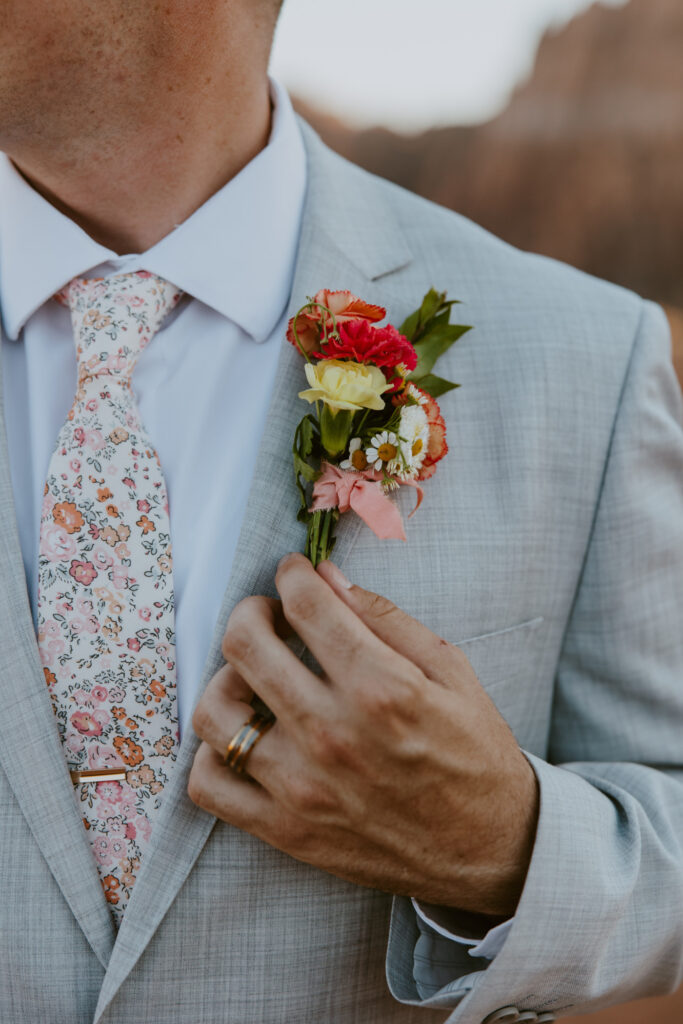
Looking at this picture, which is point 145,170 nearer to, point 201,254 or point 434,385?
point 201,254

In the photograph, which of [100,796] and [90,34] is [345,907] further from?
[90,34]

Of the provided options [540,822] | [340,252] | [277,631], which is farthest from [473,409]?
[540,822]

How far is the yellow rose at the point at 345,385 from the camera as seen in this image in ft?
3.61

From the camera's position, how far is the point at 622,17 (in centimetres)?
359

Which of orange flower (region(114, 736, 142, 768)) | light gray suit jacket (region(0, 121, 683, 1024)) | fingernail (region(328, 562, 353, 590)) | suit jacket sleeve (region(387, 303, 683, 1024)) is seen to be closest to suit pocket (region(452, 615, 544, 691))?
light gray suit jacket (region(0, 121, 683, 1024))

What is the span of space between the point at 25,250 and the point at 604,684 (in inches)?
47.5

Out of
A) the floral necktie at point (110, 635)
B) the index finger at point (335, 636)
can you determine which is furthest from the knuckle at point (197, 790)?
the index finger at point (335, 636)

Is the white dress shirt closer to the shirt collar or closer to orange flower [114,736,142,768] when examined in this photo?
the shirt collar

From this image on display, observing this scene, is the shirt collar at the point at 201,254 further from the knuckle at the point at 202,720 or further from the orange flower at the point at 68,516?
the knuckle at the point at 202,720

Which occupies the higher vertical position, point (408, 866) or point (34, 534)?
point (34, 534)

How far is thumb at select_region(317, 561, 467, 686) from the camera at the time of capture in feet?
3.52

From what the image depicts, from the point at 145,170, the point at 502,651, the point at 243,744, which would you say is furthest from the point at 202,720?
the point at 145,170

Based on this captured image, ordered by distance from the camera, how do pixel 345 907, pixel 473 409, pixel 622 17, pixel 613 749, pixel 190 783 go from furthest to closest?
pixel 622 17, pixel 613 749, pixel 473 409, pixel 345 907, pixel 190 783

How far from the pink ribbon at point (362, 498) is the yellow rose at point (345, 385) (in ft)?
0.30
